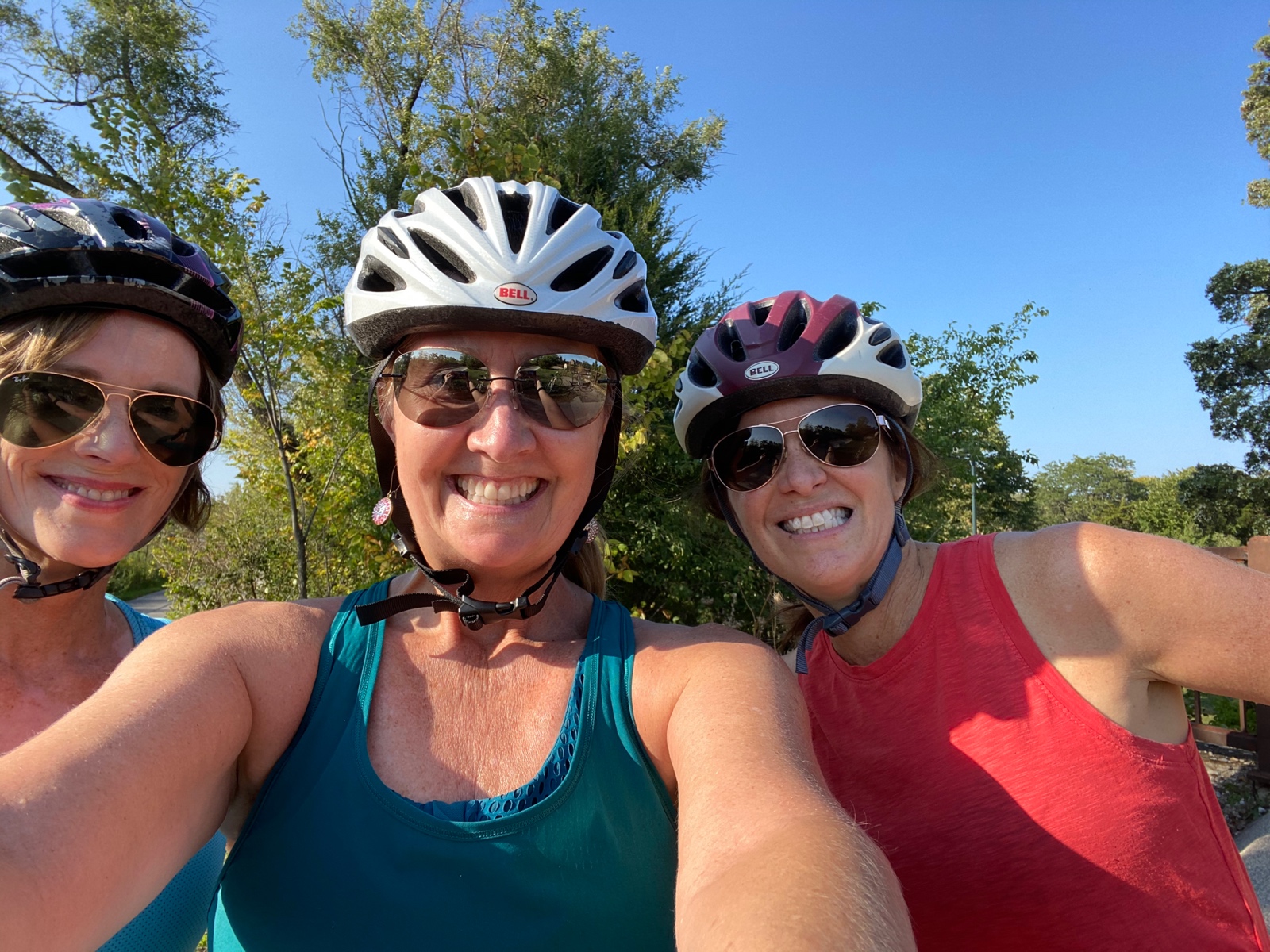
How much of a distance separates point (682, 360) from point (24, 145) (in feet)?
48.5

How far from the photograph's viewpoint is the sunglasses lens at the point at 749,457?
2.46 meters

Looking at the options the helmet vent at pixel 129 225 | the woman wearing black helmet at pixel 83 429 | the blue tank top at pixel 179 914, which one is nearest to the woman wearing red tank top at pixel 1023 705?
the blue tank top at pixel 179 914

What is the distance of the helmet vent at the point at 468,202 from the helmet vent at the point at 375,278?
0.98 feet

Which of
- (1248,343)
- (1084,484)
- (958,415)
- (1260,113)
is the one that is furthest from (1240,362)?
(1084,484)

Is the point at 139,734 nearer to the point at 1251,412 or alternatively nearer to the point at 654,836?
the point at 654,836

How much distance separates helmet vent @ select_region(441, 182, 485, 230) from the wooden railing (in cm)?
624

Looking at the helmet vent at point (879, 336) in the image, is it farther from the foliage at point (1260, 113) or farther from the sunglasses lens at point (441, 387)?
the foliage at point (1260, 113)

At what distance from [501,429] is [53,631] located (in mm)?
1760

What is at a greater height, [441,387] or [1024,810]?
[441,387]

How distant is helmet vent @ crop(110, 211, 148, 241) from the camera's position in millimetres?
2396

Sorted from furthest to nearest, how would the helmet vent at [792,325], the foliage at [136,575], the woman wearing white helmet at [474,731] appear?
the foliage at [136,575]
the helmet vent at [792,325]
the woman wearing white helmet at [474,731]

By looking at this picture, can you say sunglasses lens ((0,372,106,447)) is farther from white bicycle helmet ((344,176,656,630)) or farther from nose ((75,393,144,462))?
white bicycle helmet ((344,176,656,630))

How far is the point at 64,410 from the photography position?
211 centimetres

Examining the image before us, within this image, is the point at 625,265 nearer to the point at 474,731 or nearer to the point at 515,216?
the point at 515,216
